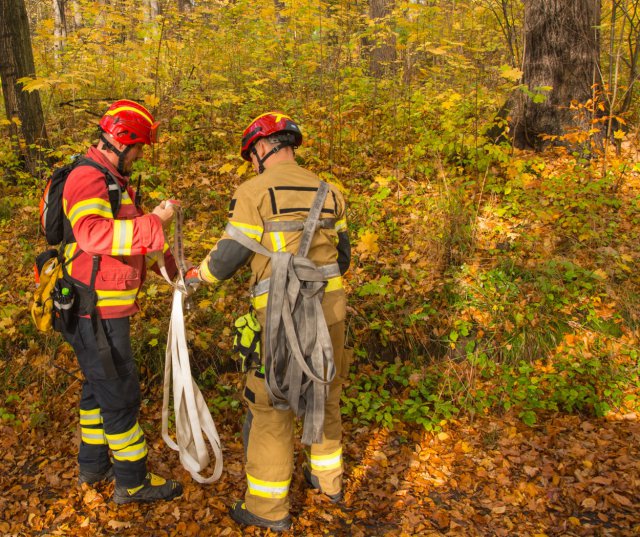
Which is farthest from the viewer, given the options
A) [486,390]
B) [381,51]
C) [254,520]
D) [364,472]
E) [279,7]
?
[279,7]

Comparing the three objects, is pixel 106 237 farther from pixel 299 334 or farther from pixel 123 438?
pixel 123 438

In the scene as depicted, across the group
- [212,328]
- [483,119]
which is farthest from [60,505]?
[483,119]

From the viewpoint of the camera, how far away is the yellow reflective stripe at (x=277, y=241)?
3.02 meters

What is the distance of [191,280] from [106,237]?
2.06 ft

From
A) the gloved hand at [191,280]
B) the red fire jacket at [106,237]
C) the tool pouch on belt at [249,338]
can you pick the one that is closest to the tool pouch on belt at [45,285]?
the red fire jacket at [106,237]

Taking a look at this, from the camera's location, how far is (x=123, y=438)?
3.46 m

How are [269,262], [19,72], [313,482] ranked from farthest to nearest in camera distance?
[19,72] → [313,482] → [269,262]

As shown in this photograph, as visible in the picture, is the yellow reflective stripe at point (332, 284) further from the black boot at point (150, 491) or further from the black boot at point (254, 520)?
the black boot at point (150, 491)

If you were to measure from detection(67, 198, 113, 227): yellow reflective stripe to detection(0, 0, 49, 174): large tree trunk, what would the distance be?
16.5 feet

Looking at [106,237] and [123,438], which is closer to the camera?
[106,237]

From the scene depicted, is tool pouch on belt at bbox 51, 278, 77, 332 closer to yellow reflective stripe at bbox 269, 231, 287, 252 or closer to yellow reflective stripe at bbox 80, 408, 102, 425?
yellow reflective stripe at bbox 80, 408, 102, 425

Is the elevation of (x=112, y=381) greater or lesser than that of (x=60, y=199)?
lesser

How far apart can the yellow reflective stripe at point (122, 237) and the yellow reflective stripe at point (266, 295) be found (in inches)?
32.4

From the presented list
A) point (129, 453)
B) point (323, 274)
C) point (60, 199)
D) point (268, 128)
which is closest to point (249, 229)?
point (323, 274)
